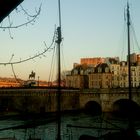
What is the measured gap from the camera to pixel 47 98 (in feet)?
262

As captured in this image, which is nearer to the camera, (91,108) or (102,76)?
(91,108)

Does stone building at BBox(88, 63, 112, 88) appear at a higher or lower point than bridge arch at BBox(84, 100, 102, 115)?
higher

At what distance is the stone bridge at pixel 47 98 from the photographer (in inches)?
3017

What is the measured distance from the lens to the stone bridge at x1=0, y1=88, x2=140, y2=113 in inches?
3017

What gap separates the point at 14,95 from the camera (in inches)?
3039

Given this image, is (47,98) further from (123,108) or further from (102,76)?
(102,76)

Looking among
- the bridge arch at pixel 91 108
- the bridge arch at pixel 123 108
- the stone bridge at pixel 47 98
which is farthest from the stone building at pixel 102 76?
the stone bridge at pixel 47 98

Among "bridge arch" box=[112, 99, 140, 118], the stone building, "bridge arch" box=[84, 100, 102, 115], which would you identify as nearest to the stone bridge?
"bridge arch" box=[84, 100, 102, 115]

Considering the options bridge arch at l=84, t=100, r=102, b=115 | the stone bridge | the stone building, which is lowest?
bridge arch at l=84, t=100, r=102, b=115

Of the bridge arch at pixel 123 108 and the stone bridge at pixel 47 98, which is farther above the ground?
the stone bridge at pixel 47 98

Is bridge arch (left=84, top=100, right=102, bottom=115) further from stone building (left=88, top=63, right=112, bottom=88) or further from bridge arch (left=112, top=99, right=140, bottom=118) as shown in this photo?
stone building (left=88, top=63, right=112, bottom=88)

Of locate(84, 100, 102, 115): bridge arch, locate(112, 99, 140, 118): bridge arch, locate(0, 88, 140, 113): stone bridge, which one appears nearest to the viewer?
locate(0, 88, 140, 113): stone bridge

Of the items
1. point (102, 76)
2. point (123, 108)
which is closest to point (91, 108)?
point (123, 108)

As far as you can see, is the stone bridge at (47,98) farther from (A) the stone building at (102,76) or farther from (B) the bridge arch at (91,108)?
(A) the stone building at (102,76)
